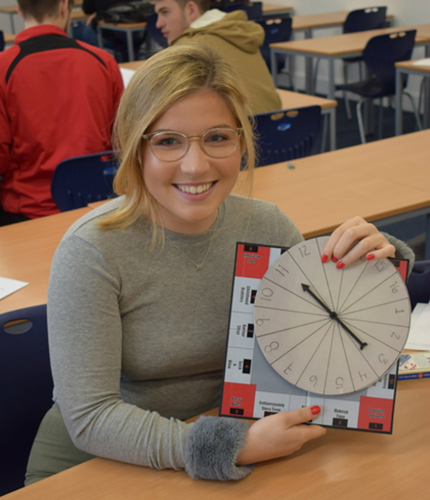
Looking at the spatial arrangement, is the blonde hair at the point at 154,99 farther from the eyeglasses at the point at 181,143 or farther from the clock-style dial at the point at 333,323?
the clock-style dial at the point at 333,323

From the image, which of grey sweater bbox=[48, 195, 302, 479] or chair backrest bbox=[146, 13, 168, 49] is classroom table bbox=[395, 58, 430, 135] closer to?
chair backrest bbox=[146, 13, 168, 49]

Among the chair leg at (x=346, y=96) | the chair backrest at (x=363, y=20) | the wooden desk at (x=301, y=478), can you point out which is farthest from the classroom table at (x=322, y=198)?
the chair backrest at (x=363, y=20)

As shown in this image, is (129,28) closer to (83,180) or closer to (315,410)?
(83,180)

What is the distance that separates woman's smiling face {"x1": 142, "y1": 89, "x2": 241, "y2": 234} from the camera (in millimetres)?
1152

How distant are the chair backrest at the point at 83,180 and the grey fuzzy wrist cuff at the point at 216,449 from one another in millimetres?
1491

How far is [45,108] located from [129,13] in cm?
517

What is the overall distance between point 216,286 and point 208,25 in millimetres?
2221

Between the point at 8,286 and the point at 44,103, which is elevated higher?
the point at 44,103

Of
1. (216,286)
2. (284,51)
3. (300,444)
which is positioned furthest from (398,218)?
(284,51)

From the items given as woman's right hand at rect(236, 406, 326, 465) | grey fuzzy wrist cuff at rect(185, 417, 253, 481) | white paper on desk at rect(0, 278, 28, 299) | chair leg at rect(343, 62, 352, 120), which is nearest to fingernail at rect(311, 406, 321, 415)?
woman's right hand at rect(236, 406, 326, 465)

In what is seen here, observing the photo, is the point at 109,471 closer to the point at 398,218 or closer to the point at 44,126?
the point at 398,218

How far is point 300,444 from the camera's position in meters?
1.05

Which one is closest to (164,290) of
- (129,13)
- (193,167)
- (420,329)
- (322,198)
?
(193,167)

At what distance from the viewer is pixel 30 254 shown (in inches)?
77.8
